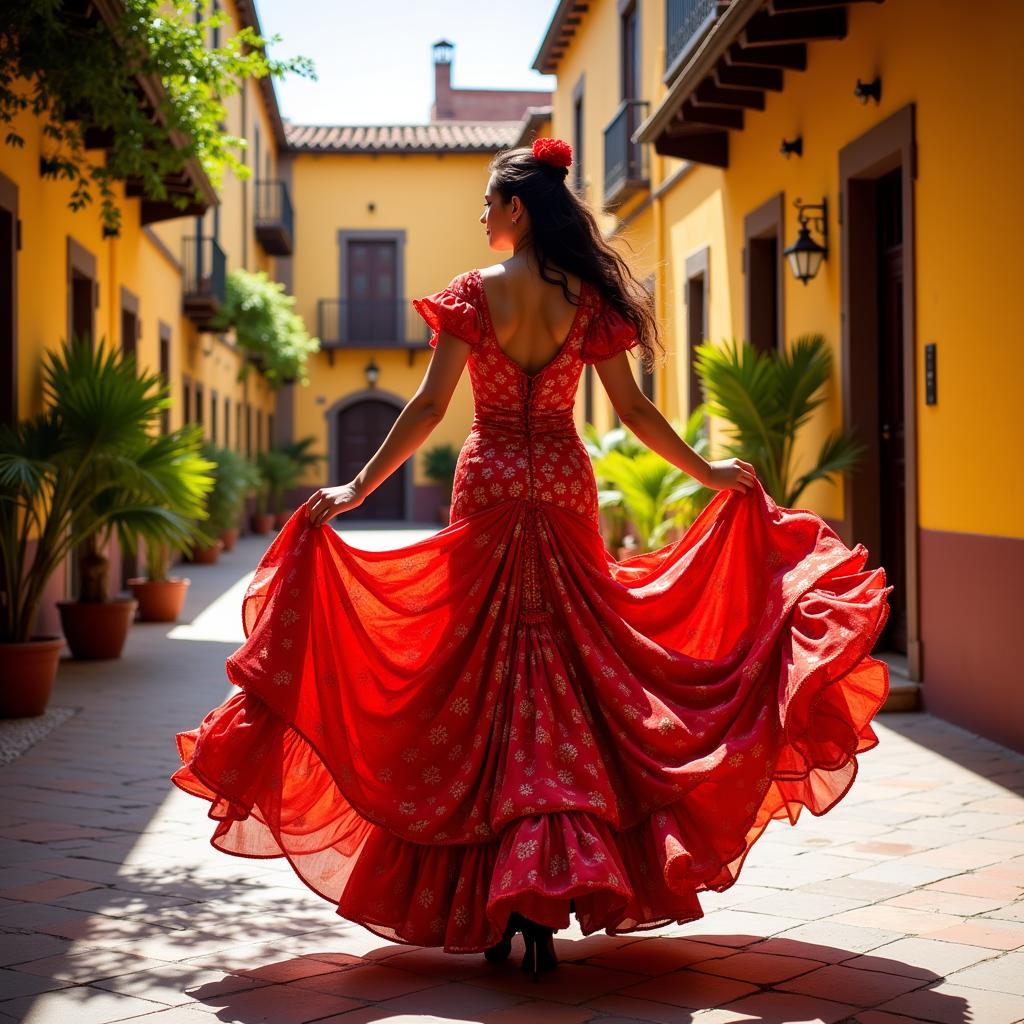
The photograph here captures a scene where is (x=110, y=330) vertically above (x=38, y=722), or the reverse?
(x=110, y=330)

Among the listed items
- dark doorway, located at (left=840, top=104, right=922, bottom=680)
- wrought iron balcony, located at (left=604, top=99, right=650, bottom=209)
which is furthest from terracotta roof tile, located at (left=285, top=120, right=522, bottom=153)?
dark doorway, located at (left=840, top=104, right=922, bottom=680)

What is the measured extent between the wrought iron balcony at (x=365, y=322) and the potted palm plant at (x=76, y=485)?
22706 millimetres

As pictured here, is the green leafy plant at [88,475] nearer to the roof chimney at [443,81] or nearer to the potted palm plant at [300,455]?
the potted palm plant at [300,455]

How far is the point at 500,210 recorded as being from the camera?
368 cm

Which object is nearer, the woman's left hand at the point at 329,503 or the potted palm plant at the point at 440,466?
the woman's left hand at the point at 329,503

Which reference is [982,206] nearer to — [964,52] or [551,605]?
[964,52]

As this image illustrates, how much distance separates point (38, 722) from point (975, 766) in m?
4.32

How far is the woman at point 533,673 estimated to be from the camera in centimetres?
329

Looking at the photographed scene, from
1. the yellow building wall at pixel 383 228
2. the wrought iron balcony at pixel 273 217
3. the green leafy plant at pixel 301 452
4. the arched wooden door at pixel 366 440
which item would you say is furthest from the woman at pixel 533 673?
the arched wooden door at pixel 366 440

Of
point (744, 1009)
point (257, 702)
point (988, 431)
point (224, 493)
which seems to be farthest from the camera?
point (224, 493)

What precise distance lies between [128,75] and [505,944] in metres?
5.98

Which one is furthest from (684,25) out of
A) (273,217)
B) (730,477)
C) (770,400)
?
(273,217)

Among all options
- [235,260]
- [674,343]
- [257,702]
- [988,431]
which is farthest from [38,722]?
[235,260]

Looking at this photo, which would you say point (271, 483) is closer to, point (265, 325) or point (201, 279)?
point (265, 325)
